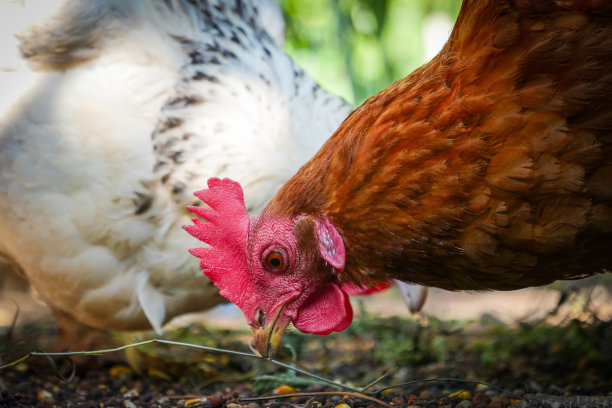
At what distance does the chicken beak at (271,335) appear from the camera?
1.47 m

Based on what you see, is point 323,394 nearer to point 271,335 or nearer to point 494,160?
point 271,335

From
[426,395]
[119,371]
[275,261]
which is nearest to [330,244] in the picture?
[275,261]

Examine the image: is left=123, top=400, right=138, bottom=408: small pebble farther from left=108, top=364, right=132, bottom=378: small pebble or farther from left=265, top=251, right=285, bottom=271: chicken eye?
left=265, top=251, right=285, bottom=271: chicken eye

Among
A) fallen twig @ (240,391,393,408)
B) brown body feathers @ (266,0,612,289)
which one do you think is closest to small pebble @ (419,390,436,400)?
fallen twig @ (240,391,393,408)

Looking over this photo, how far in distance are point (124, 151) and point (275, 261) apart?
804 millimetres

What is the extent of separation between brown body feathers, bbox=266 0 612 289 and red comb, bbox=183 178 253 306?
30 centimetres

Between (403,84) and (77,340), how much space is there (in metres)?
1.80

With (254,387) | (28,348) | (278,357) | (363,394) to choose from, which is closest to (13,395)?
(28,348)

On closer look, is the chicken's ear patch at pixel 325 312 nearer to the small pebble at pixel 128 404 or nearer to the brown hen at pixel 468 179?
the brown hen at pixel 468 179

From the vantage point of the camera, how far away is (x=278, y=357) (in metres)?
2.26

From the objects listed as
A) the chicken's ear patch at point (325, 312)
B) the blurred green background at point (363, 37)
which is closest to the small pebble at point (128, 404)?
the chicken's ear patch at point (325, 312)

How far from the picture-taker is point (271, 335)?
4.85 ft

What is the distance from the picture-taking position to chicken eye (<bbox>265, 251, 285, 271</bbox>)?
4.83 feet

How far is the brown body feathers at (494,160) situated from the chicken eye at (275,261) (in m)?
0.18
